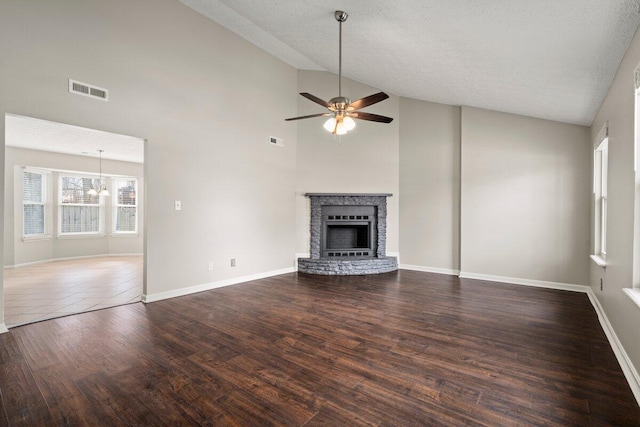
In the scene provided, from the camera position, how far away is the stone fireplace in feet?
20.6

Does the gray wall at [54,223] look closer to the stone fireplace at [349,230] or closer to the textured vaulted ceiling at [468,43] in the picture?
the textured vaulted ceiling at [468,43]

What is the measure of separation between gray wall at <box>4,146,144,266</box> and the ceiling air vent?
466 centimetres

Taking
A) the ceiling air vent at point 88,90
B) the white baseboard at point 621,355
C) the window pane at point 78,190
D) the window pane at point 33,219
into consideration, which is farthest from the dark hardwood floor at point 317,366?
the window pane at point 78,190

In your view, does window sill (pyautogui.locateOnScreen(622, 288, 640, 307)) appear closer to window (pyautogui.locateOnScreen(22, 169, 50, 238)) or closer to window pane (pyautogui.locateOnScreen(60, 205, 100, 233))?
window (pyautogui.locateOnScreen(22, 169, 50, 238))

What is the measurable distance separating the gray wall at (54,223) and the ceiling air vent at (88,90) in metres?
4.66

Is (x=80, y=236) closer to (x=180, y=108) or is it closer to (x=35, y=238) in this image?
(x=35, y=238)

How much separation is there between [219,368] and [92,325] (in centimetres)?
184

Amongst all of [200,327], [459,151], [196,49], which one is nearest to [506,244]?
[459,151]

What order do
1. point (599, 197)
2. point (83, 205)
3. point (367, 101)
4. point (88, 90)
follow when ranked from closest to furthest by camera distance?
point (367, 101)
point (88, 90)
point (599, 197)
point (83, 205)

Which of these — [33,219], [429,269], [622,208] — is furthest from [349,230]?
[33,219]

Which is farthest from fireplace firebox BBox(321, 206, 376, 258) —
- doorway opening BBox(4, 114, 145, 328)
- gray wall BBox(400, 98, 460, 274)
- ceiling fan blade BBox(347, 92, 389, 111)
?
doorway opening BBox(4, 114, 145, 328)

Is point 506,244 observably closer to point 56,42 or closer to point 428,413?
point 428,413

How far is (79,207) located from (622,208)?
1040cm

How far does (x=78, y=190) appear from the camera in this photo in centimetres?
817
